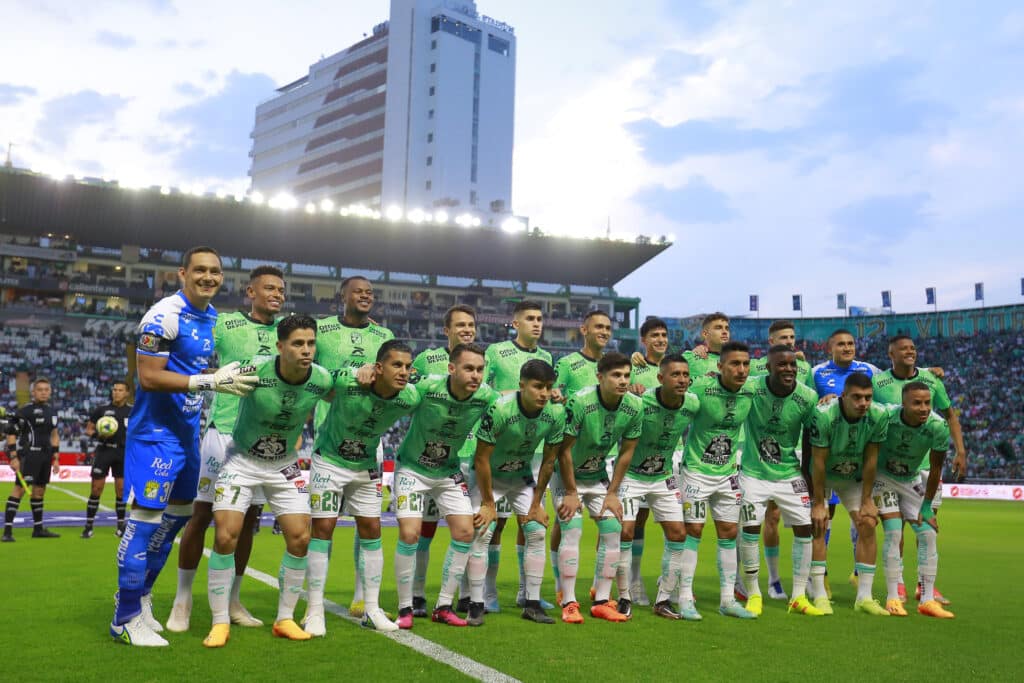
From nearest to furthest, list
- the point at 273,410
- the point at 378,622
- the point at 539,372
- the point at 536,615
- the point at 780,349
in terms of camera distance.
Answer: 1. the point at 273,410
2. the point at 378,622
3. the point at 539,372
4. the point at 536,615
5. the point at 780,349

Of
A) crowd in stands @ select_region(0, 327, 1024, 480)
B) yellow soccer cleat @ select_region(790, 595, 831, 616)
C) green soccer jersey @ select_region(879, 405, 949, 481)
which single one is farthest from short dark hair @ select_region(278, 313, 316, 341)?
crowd in stands @ select_region(0, 327, 1024, 480)

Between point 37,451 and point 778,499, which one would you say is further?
point 37,451

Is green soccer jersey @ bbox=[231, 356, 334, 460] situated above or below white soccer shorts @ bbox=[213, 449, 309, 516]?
above

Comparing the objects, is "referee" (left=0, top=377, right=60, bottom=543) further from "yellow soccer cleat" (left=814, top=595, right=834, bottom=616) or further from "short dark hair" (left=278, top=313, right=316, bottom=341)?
"yellow soccer cleat" (left=814, top=595, right=834, bottom=616)

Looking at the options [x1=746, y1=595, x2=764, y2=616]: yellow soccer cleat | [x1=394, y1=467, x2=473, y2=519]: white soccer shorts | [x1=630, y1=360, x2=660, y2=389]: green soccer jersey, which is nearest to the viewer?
[x1=394, y1=467, x2=473, y2=519]: white soccer shorts

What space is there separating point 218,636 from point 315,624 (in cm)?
70

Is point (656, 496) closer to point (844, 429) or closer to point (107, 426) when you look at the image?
point (844, 429)

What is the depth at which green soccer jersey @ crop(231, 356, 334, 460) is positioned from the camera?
6.07 m

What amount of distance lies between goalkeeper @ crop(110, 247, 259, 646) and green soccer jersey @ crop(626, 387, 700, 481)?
11.7 ft

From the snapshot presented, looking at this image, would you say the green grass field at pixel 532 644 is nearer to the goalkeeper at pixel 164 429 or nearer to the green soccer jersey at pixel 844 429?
the goalkeeper at pixel 164 429

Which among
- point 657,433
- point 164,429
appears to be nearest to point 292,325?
point 164,429

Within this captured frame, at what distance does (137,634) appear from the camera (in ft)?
18.6

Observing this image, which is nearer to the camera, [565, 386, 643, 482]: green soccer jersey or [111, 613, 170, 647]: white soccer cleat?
[111, 613, 170, 647]: white soccer cleat

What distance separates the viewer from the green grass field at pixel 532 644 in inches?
205
